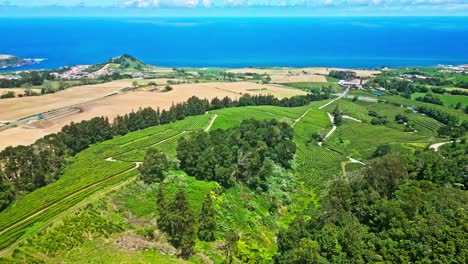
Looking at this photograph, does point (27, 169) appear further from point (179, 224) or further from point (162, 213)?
point (179, 224)

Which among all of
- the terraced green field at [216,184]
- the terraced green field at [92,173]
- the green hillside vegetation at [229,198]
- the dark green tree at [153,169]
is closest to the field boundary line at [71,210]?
the green hillside vegetation at [229,198]

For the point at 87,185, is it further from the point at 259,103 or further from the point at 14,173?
the point at 259,103

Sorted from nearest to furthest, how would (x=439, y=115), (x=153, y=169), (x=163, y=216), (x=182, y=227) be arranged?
(x=182, y=227)
(x=163, y=216)
(x=153, y=169)
(x=439, y=115)

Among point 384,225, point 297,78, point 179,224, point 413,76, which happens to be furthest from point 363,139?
point 413,76

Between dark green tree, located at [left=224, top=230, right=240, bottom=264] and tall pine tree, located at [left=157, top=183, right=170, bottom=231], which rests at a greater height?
tall pine tree, located at [left=157, top=183, right=170, bottom=231]

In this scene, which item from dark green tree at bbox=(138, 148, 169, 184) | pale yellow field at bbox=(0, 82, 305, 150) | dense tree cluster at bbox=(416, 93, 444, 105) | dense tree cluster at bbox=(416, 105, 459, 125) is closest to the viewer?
dark green tree at bbox=(138, 148, 169, 184)

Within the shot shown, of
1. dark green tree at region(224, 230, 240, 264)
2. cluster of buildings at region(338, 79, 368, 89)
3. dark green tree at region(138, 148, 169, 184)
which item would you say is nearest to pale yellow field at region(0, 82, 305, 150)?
cluster of buildings at region(338, 79, 368, 89)

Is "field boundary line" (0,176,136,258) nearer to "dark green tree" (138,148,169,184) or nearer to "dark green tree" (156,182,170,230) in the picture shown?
"dark green tree" (138,148,169,184)
